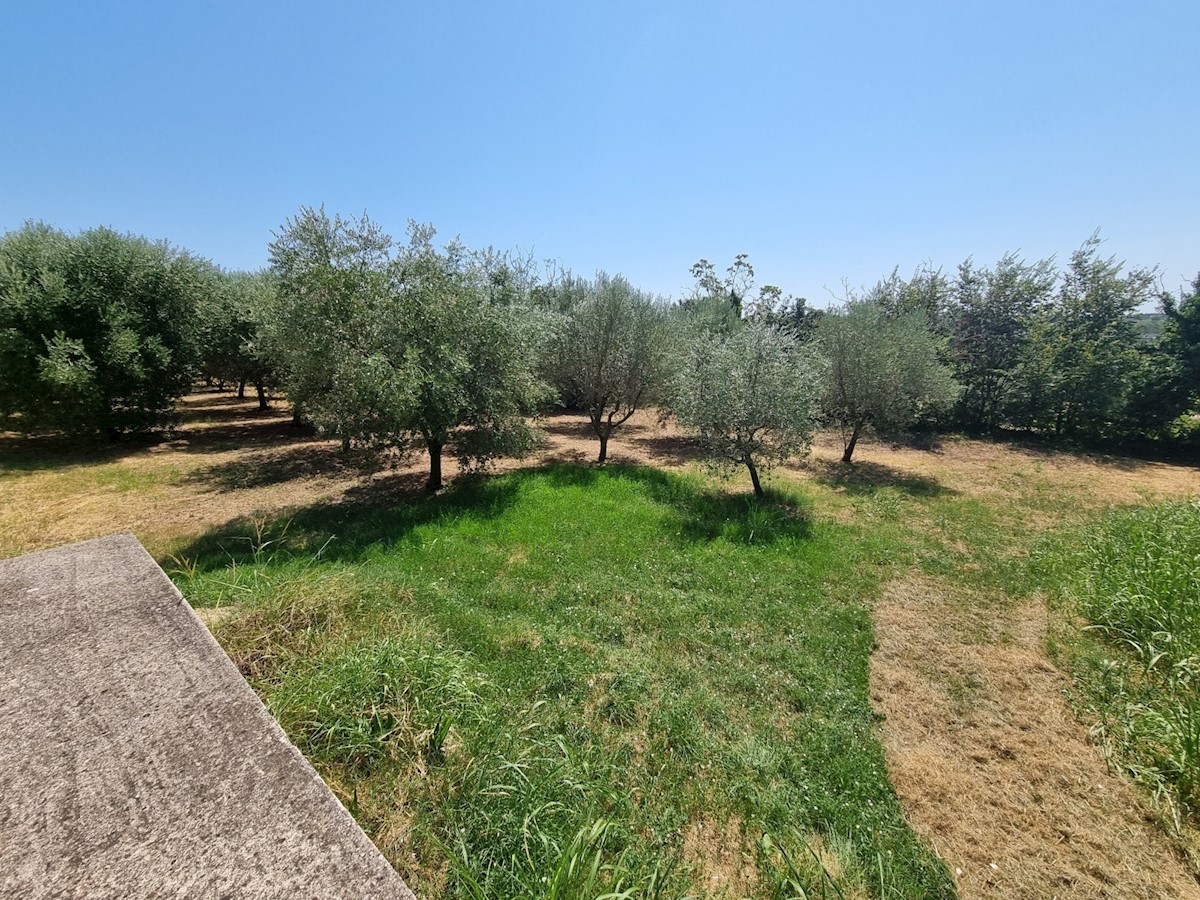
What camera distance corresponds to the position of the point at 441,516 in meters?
8.53

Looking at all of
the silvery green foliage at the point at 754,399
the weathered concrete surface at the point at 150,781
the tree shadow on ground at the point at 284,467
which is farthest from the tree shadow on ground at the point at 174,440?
the weathered concrete surface at the point at 150,781

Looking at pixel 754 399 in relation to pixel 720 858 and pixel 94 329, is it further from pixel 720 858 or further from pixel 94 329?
pixel 94 329

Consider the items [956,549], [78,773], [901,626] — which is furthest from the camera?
[956,549]

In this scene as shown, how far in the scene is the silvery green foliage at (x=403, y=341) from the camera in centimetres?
841

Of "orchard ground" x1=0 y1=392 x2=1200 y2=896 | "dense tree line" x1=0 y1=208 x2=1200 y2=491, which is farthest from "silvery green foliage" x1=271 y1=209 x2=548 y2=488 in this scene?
"orchard ground" x1=0 y1=392 x2=1200 y2=896

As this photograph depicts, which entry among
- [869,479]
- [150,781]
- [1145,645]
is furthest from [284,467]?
[1145,645]

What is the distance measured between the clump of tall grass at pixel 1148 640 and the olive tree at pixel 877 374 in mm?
5684

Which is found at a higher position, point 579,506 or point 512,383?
point 512,383

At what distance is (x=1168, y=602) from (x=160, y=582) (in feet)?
32.5

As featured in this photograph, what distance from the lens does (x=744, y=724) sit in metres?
4.12

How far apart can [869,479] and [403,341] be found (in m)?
12.3

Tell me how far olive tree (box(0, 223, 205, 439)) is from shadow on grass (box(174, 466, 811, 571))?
8.54m

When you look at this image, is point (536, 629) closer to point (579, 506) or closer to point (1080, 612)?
point (579, 506)

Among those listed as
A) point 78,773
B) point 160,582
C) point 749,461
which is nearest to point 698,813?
point 78,773
